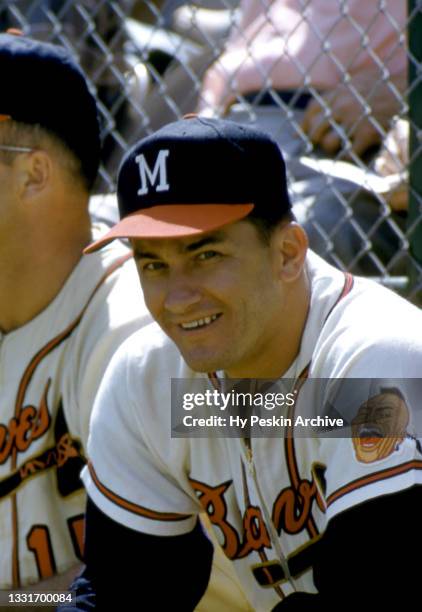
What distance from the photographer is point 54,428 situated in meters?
2.83

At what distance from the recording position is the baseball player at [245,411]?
2.05 metres

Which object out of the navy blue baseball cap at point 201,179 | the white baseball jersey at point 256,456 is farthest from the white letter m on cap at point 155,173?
the white baseball jersey at point 256,456

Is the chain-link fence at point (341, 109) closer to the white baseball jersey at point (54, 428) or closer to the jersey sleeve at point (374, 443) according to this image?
the white baseball jersey at point (54, 428)

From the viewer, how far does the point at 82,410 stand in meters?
2.74

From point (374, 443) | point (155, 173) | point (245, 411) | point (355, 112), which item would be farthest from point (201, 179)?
point (355, 112)

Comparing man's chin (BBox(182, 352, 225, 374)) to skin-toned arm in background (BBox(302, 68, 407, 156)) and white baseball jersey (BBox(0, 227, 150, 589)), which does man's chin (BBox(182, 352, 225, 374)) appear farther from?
skin-toned arm in background (BBox(302, 68, 407, 156))

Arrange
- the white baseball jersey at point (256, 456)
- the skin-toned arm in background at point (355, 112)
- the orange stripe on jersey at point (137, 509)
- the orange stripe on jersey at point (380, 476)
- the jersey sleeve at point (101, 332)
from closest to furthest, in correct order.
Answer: the orange stripe on jersey at point (380, 476), the white baseball jersey at point (256, 456), the orange stripe on jersey at point (137, 509), the jersey sleeve at point (101, 332), the skin-toned arm in background at point (355, 112)

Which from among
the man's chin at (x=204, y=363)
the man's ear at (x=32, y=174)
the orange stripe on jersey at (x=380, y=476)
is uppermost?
the orange stripe on jersey at (x=380, y=476)

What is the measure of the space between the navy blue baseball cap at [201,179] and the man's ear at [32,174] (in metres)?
0.67

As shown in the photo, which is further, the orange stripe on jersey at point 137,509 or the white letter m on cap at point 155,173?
the orange stripe on jersey at point 137,509

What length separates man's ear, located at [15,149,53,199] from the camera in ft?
9.53

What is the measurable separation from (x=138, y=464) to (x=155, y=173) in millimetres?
592

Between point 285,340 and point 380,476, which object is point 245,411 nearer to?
point 285,340

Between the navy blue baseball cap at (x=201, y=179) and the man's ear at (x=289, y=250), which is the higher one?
the navy blue baseball cap at (x=201, y=179)
